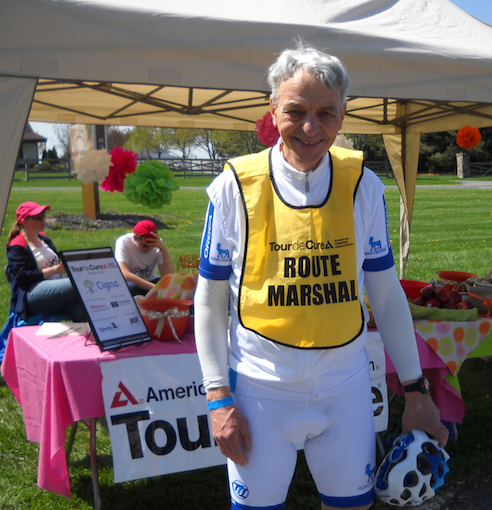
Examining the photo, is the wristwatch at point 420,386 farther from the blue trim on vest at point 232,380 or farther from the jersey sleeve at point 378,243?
the blue trim on vest at point 232,380

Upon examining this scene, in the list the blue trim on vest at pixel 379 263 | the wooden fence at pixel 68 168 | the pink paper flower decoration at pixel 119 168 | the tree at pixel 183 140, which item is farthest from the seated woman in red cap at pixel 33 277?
the tree at pixel 183 140

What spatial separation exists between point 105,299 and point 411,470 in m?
1.58

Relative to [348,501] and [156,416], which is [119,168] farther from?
[348,501]

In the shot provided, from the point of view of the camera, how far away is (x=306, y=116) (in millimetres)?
1238

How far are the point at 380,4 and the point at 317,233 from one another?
2558 mm

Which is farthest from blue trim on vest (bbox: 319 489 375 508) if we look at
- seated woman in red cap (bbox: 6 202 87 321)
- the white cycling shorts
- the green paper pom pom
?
seated woman in red cap (bbox: 6 202 87 321)

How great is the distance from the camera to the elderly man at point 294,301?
1.25 meters

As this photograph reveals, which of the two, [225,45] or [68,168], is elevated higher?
[68,168]

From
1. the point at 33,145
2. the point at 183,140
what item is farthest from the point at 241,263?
the point at 33,145

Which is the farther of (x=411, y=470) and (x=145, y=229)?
(x=145, y=229)

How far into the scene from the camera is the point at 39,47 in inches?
95.1

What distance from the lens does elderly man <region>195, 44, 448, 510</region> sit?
125 cm

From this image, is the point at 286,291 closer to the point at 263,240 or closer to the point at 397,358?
the point at 263,240

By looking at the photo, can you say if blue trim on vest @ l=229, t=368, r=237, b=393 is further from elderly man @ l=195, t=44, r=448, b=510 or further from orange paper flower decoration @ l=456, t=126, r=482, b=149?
orange paper flower decoration @ l=456, t=126, r=482, b=149
